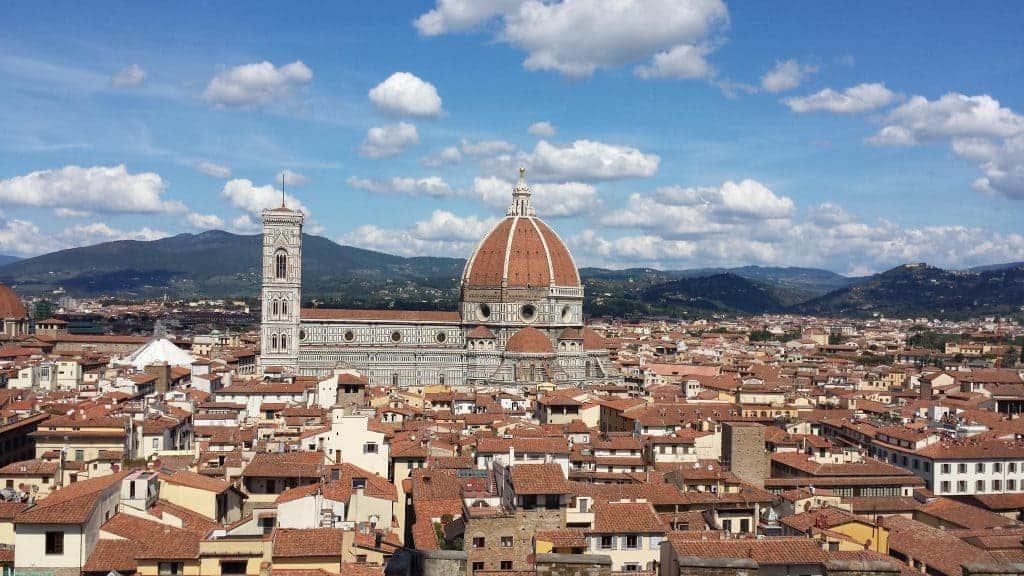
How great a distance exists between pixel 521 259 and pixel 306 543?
84.0 m

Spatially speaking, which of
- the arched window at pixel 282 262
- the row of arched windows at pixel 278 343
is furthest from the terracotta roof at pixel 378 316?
the arched window at pixel 282 262

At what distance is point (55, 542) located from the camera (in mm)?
20125

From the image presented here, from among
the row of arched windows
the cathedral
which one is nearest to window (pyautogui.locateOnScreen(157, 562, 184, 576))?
the cathedral

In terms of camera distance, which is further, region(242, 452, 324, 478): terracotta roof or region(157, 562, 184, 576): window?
region(242, 452, 324, 478): terracotta roof

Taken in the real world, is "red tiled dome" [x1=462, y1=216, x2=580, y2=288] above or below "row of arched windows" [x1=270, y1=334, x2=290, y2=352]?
above

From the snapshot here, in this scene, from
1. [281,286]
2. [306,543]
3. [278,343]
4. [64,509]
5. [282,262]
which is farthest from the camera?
[282,262]

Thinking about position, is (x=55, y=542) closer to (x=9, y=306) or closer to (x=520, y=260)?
(x=520, y=260)

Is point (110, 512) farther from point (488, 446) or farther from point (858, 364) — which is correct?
point (858, 364)

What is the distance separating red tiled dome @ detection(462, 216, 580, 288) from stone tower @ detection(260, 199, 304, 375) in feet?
56.5

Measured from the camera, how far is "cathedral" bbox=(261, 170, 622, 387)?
9312cm

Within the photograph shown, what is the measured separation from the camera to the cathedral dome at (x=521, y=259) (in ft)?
336

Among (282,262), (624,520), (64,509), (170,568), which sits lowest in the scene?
(170,568)

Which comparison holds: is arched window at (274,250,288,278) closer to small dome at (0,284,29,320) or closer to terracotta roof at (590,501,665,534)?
small dome at (0,284,29,320)

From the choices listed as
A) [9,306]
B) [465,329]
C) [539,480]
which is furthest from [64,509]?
[9,306]
